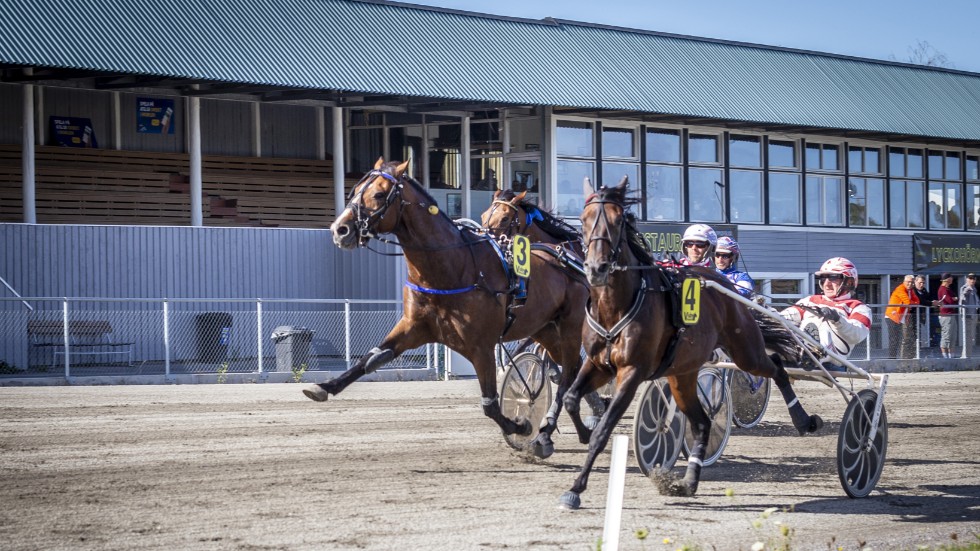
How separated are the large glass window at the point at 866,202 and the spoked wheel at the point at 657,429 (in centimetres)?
2266

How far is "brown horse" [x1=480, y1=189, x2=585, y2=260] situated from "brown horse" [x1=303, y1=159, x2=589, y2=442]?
5.96 feet

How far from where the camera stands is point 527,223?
11656 millimetres

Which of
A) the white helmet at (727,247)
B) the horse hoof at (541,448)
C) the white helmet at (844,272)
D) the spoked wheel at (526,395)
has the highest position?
the white helmet at (727,247)

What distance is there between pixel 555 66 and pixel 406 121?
12.7 feet

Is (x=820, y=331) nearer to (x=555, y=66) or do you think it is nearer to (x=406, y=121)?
(x=555, y=66)

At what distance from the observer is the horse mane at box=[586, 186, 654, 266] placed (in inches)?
301

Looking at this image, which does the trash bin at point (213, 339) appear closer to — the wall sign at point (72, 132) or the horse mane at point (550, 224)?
the horse mane at point (550, 224)

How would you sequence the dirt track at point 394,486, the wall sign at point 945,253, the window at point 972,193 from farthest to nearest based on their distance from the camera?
the window at point 972,193 < the wall sign at point 945,253 < the dirt track at point 394,486

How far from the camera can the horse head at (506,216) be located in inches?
445

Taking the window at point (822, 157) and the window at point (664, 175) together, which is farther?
the window at point (822, 157)

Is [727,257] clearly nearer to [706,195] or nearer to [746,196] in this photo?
[706,195]

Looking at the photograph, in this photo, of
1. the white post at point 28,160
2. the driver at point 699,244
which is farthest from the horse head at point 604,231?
the white post at point 28,160

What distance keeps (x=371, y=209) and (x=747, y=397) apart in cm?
471

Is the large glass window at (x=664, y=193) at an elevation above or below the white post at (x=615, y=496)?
above
